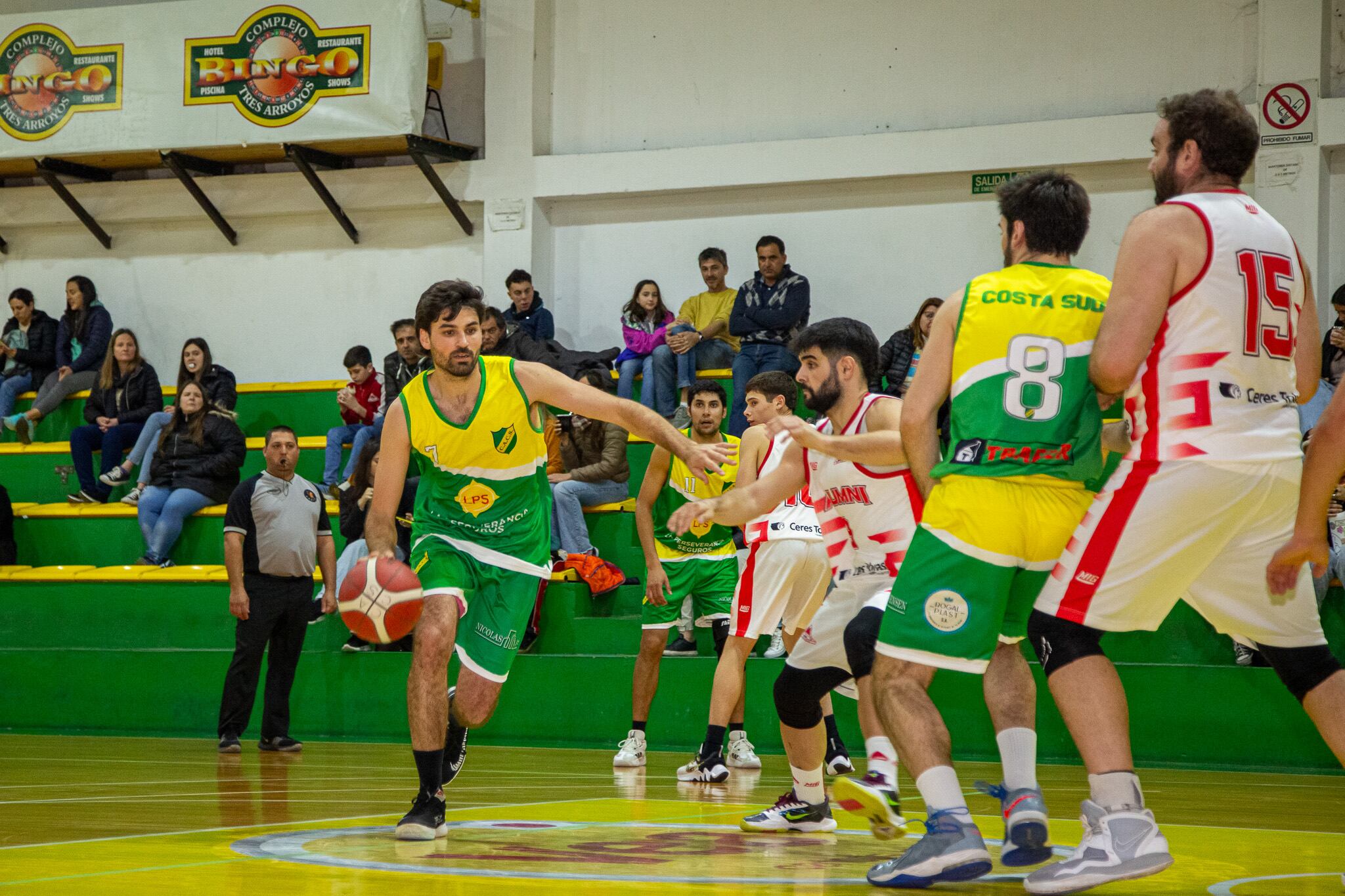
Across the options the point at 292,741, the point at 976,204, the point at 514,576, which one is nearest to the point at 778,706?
the point at 514,576

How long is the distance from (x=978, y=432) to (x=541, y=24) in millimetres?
12289

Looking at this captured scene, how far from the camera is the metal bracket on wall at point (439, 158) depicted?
566 inches

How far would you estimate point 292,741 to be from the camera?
970 centimetres

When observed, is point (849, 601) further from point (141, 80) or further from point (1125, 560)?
point (141, 80)

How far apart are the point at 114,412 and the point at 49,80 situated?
3955 millimetres

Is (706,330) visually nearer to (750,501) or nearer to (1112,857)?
(750,501)

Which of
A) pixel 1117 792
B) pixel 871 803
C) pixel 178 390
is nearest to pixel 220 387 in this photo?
pixel 178 390

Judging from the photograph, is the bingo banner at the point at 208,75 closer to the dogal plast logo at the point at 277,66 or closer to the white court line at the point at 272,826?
the dogal plast logo at the point at 277,66

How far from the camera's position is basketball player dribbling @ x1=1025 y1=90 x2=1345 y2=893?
3463 millimetres

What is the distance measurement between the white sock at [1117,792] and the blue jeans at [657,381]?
9477 millimetres

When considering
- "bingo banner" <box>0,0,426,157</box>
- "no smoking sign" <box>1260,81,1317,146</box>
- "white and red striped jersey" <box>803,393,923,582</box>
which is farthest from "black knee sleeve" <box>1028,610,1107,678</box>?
"bingo banner" <box>0,0,426,157</box>

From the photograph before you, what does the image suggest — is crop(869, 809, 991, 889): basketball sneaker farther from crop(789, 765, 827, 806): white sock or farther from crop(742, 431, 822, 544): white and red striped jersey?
crop(742, 431, 822, 544): white and red striped jersey

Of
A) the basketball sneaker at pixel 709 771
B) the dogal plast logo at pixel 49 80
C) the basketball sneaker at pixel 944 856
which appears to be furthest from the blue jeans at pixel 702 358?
the basketball sneaker at pixel 944 856

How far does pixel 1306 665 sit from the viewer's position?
11.9 feet
